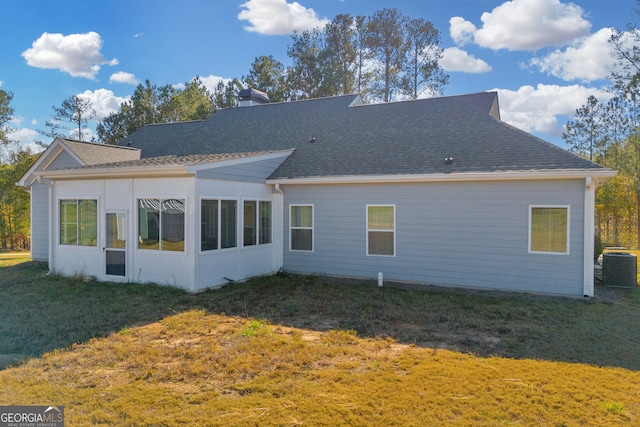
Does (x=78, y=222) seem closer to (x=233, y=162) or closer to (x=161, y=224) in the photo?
(x=161, y=224)

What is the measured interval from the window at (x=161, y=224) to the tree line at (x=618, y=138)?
1899 centimetres

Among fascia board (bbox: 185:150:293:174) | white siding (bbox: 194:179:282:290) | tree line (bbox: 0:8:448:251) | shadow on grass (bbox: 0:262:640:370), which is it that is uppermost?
tree line (bbox: 0:8:448:251)

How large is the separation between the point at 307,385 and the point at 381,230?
6.35 meters

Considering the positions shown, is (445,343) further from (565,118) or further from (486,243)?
(565,118)

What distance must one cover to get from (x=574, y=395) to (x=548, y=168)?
5691mm

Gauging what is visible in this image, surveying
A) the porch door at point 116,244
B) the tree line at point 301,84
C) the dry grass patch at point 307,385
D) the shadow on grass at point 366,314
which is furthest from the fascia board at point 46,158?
the tree line at point 301,84

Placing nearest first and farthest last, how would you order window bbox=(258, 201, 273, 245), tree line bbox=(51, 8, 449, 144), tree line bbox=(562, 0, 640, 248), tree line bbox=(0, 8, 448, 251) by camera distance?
window bbox=(258, 201, 273, 245) → tree line bbox=(562, 0, 640, 248) → tree line bbox=(0, 8, 448, 251) → tree line bbox=(51, 8, 449, 144)

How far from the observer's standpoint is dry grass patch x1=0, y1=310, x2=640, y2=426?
3.58m

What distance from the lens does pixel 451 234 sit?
9.46m

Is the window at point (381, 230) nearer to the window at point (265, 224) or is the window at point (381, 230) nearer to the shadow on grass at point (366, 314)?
the shadow on grass at point (366, 314)

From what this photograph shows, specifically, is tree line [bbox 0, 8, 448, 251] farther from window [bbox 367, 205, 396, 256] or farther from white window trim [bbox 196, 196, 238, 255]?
white window trim [bbox 196, 196, 238, 255]

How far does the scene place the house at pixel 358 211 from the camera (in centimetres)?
862

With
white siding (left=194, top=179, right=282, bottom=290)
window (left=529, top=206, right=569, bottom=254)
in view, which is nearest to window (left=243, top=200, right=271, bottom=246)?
white siding (left=194, top=179, right=282, bottom=290)

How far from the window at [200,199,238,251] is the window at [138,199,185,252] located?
45cm
